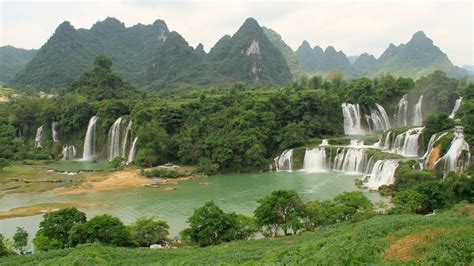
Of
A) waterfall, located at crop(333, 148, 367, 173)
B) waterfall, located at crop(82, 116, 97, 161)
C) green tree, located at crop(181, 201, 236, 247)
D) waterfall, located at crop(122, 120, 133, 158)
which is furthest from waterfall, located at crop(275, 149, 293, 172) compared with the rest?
waterfall, located at crop(82, 116, 97, 161)

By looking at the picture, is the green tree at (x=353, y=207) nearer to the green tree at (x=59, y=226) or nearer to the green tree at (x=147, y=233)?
the green tree at (x=147, y=233)

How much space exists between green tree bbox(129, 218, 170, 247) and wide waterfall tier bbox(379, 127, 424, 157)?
1850cm

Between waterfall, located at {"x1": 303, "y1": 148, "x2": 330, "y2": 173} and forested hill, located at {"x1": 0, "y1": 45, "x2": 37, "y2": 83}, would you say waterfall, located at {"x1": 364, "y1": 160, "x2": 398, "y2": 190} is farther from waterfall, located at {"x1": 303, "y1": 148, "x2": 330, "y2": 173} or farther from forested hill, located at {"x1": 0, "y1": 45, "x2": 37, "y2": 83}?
forested hill, located at {"x1": 0, "y1": 45, "x2": 37, "y2": 83}

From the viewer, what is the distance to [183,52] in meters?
93.2

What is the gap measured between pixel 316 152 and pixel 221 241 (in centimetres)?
1837

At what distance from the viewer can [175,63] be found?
9275 cm

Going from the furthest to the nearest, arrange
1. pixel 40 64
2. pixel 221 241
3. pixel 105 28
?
pixel 105 28 < pixel 40 64 < pixel 221 241

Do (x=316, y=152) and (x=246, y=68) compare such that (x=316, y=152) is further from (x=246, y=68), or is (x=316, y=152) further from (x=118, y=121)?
(x=246, y=68)

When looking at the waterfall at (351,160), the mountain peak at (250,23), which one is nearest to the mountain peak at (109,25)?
the mountain peak at (250,23)

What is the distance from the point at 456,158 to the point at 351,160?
7772mm

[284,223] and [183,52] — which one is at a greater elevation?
[183,52]

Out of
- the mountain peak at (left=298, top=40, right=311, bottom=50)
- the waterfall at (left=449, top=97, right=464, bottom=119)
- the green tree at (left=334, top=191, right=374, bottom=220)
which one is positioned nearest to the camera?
the green tree at (left=334, top=191, right=374, bottom=220)

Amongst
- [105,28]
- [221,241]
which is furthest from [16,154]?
[105,28]

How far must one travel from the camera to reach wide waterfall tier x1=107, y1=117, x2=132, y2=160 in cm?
4100
